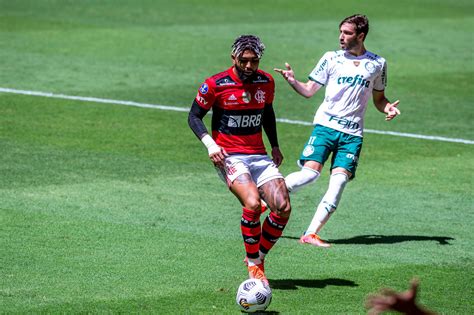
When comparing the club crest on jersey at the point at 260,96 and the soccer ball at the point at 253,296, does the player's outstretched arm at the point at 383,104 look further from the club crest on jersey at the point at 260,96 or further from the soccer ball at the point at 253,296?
the soccer ball at the point at 253,296

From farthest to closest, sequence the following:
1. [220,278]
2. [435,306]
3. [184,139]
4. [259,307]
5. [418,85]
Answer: [418,85]
[184,139]
[220,278]
[435,306]
[259,307]

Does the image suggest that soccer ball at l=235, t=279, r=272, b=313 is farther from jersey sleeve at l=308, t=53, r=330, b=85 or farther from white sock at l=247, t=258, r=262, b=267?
jersey sleeve at l=308, t=53, r=330, b=85

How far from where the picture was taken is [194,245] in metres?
11.1

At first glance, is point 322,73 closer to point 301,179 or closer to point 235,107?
point 301,179

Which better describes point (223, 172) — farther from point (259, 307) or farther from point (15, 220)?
point (15, 220)

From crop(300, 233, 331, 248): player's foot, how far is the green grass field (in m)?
0.13

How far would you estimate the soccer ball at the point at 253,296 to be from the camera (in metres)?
8.68

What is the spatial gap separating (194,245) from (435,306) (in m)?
2.85

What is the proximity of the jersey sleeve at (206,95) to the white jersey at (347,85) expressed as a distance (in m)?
2.45

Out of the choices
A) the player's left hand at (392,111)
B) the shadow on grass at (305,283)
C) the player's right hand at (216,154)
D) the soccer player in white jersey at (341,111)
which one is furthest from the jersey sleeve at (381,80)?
the player's right hand at (216,154)

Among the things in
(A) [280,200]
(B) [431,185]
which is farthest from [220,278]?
(B) [431,185]

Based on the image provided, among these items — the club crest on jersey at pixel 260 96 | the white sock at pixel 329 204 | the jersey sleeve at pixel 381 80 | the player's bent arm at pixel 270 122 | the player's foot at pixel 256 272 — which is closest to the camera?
the player's foot at pixel 256 272

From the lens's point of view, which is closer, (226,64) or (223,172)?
(223,172)

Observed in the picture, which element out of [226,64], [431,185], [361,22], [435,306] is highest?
[361,22]
